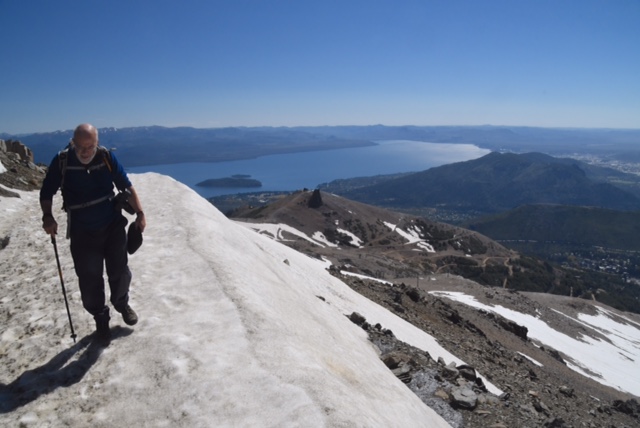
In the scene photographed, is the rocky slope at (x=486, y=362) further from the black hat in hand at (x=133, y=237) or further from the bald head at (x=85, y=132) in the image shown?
the bald head at (x=85, y=132)

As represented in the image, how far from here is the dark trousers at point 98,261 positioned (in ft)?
20.7

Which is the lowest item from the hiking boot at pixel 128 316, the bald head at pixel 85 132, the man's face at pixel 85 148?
the hiking boot at pixel 128 316

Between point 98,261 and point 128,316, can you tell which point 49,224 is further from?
point 128,316

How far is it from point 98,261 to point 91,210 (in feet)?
2.67

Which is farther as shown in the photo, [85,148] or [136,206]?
[136,206]

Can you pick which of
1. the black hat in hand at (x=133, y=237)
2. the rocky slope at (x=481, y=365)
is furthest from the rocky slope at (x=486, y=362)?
the black hat in hand at (x=133, y=237)

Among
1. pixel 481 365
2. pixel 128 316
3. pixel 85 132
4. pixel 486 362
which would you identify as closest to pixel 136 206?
pixel 85 132

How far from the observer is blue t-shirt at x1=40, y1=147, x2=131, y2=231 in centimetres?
611

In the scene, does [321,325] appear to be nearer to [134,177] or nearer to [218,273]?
[218,273]

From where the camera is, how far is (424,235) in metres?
140

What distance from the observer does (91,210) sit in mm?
6270

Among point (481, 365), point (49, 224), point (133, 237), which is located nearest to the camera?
point (49, 224)

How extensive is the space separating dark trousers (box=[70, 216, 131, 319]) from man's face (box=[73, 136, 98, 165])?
1075 mm

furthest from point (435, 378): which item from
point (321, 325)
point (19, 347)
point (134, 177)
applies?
point (134, 177)
